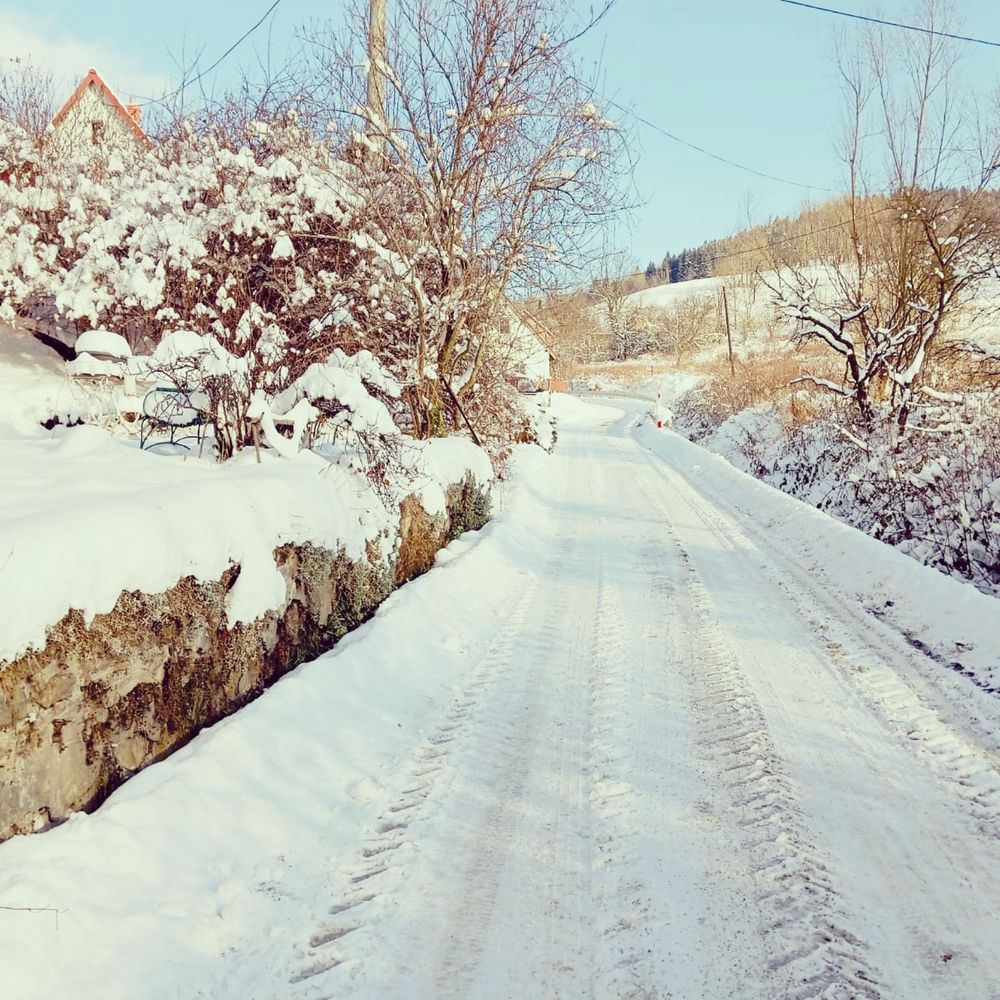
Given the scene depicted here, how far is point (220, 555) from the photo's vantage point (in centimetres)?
377

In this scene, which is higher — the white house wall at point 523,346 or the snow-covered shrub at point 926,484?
the white house wall at point 523,346

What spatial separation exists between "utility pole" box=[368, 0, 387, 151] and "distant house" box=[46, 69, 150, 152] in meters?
4.73

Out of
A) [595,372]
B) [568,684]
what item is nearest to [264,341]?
[568,684]

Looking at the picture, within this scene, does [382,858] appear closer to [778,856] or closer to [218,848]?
[218,848]

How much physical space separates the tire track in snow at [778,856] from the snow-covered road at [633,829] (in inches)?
0.4

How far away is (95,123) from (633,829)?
17578 millimetres

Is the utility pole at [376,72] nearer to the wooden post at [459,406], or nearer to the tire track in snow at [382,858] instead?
the wooden post at [459,406]

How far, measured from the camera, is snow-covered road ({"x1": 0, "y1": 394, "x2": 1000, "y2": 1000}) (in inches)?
92.4

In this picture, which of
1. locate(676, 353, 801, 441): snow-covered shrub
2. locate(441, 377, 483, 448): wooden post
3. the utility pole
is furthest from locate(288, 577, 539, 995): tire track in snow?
locate(676, 353, 801, 441): snow-covered shrub

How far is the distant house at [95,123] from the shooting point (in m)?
13.0

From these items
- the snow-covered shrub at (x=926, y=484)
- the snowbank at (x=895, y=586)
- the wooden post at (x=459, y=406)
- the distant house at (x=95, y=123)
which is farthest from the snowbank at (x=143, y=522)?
the distant house at (x=95, y=123)

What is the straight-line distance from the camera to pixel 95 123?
14844mm

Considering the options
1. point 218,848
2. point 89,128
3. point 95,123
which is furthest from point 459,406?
point 89,128

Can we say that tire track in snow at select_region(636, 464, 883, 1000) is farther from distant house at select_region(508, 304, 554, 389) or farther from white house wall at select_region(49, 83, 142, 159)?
white house wall at select_region(49, 83, 142, 159)
